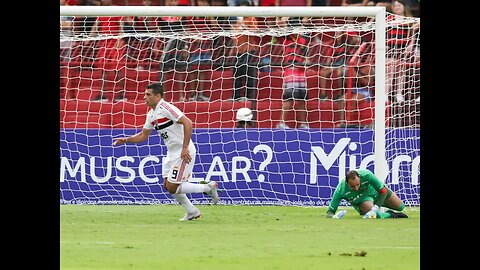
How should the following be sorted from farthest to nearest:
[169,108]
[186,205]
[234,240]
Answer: [169,108], [186,205], [234,240]

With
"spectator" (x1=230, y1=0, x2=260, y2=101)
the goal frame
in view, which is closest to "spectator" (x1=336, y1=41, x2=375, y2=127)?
"spectator" (x1=230, y1=0, x2=260, y2=101)

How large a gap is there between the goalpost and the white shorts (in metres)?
2.09

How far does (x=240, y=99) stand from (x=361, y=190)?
13.0 ft

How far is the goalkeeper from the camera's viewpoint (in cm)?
1255

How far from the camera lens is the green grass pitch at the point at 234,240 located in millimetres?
8586

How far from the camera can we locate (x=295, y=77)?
16.5 meters

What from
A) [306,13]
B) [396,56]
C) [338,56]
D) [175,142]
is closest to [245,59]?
[338,56]

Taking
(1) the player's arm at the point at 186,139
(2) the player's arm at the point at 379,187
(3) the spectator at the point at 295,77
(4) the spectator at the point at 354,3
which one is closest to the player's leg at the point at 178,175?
(1) the player's arm at the point at 186,139

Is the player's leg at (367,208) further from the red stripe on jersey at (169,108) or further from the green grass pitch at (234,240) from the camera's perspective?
the red stripe on jersey at (169,108)

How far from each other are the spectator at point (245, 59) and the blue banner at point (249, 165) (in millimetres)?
1110

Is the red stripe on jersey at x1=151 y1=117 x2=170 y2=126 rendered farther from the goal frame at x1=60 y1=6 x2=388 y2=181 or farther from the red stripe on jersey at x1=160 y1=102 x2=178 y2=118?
the goal frame at x1=60 y1=6 x2=388 y2=181

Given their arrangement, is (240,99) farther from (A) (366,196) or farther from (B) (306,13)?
(A) (366,196)

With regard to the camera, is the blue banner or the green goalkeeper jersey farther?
the blue banner
